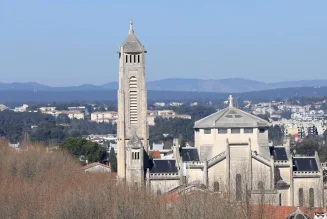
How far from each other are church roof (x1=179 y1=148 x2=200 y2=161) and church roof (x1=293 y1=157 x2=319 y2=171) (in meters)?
5.14

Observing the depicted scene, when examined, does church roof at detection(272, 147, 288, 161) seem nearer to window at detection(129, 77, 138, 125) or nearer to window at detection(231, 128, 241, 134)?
window at detection(231, 128, 241, 134)

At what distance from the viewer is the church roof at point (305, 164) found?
69375 millimetres

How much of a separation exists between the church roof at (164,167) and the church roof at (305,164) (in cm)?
628

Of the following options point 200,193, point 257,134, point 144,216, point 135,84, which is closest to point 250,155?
point 257,134

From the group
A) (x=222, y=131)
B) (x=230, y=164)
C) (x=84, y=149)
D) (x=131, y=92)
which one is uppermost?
(x=131, y=92)

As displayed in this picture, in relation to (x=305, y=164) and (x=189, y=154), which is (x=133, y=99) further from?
(x=305, y=164)

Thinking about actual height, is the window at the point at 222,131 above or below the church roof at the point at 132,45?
below

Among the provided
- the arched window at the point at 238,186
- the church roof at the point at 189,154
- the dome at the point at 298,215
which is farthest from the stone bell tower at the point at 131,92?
the dome at the point at 298,215

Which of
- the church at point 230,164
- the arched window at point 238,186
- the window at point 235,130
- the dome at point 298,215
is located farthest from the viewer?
the window at point 235,130

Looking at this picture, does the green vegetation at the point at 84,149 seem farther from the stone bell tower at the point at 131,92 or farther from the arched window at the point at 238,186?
the arched window at the point at 238,186

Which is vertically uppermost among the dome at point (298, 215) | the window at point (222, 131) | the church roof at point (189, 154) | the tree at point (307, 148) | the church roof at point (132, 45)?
→ the church roof at point (132, 45)

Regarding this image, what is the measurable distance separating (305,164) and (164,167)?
736cm

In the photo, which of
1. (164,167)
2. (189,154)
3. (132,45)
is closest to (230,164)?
(189,154)

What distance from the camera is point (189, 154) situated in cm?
7019
